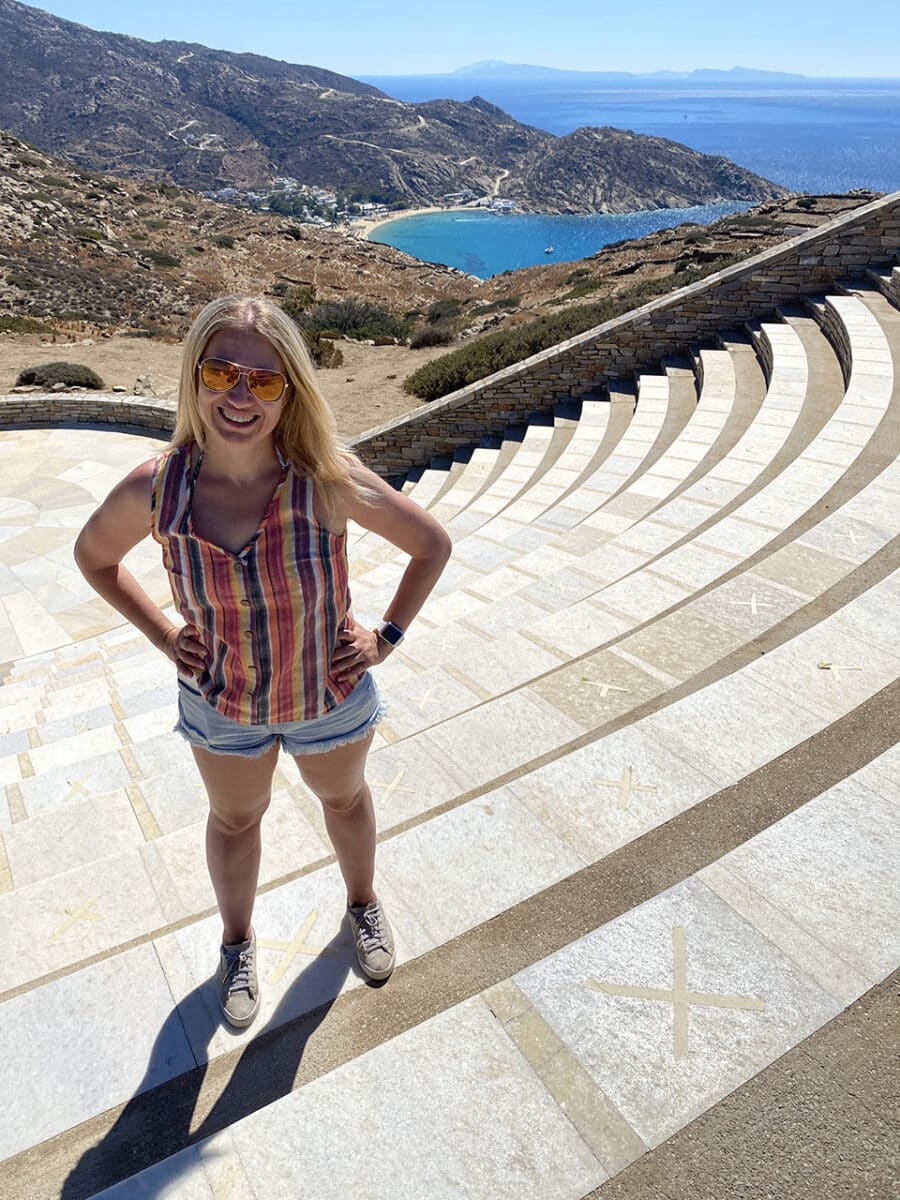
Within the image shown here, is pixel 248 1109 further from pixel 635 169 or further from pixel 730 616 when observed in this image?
pixel 635 169

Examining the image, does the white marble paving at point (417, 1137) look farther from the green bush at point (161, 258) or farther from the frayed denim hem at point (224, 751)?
the green bush at point (161, 258)

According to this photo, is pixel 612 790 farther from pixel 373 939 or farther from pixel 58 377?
pixel 58 377

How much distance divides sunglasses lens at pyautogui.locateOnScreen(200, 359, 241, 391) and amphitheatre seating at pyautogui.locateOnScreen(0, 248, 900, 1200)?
2.33 m

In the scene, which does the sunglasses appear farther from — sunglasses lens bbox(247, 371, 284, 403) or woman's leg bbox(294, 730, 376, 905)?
woman's leg bbox(294, 730, 376, 905)

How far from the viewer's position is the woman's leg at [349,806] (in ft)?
8.73

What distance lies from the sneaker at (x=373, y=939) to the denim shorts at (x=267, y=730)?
912 mm

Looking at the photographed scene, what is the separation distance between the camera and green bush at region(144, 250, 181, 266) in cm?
4347

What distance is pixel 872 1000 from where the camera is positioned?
108 inches

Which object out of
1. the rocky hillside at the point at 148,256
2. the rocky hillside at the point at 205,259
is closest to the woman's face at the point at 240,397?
the rocky hillside at the point at 205,259

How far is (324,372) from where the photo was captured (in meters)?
21.5

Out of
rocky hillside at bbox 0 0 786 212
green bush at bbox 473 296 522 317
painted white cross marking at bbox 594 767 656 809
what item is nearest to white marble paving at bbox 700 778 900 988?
painted white cross marking at bbox 594 767 656 809

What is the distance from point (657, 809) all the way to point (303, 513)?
8.08 feet

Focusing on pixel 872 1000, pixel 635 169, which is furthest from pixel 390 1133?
pixel 635 169

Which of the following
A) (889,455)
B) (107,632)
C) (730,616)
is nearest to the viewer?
(730,616)
